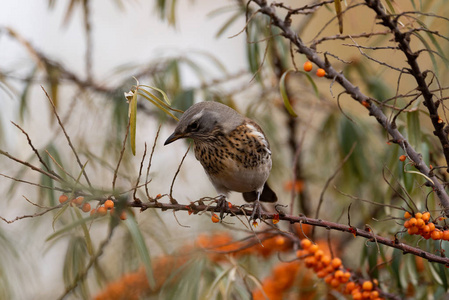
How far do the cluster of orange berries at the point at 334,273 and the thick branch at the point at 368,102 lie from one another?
35cm

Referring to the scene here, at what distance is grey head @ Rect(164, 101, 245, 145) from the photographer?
1878mm

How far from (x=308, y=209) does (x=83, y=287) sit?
4.79ft

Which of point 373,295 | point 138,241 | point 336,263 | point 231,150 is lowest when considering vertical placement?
point 373,295

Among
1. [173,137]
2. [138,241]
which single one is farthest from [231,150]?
[138,241]

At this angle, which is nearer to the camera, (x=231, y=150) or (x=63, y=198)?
(x=63, y=198)

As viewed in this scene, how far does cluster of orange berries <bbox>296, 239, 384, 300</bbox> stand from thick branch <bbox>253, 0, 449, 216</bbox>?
13.7 inches

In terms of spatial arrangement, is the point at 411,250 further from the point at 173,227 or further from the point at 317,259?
the point at 173,227

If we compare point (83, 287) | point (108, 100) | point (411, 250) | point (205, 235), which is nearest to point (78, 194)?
point (83, 287)

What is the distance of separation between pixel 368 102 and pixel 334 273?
19.5 inches

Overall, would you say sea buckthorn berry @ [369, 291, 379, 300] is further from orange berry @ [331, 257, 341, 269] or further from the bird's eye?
the bird's eye

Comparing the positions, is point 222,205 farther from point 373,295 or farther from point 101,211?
point 101,211

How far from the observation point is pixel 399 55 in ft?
13.7

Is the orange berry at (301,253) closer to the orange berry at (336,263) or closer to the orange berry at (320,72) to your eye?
the orange berry at (336,263)

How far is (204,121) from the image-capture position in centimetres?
201
